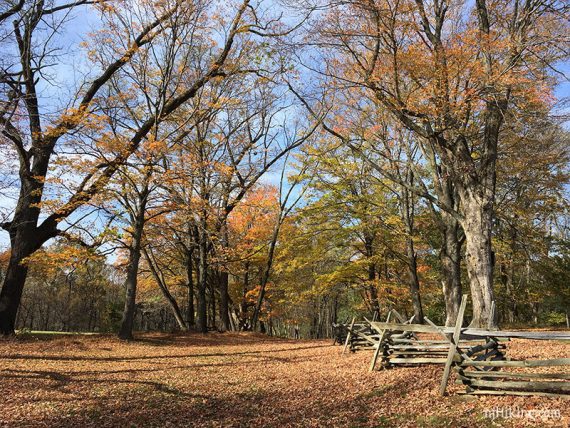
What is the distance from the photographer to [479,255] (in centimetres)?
1177

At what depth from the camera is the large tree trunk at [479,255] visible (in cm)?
1159

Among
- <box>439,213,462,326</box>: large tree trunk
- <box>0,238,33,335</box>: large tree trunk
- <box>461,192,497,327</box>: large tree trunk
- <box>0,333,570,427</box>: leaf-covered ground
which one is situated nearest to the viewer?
<box>0,333,570,427</box>: leaf-covered ground

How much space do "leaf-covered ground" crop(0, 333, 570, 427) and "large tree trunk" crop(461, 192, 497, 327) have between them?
1328 millimetres

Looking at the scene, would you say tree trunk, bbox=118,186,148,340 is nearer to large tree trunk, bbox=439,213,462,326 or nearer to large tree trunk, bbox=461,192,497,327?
large tree trunk, bbox=461,192,497,327

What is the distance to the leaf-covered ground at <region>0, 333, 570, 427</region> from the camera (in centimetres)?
626

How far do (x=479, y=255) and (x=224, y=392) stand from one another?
8.22m

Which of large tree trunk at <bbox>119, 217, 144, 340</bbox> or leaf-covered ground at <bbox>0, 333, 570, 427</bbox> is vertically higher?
large tree trunk at <bbox>119, 217, 144, 340</bbox>

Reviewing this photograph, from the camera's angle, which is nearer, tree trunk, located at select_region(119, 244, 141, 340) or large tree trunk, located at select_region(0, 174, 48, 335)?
large tree trunk, located at select_region(0, 174, 48, 335)

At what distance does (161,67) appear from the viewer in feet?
51.7

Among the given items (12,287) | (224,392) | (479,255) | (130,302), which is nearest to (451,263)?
(479,255)

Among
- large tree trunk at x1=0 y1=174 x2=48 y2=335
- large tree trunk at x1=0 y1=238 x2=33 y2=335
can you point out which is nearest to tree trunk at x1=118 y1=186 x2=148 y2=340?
large tree trunk at x1=0 y1=174 x2=48 y2=335

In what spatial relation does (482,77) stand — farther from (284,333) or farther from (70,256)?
(284,333)

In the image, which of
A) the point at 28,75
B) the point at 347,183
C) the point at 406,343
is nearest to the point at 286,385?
the point at 406,343

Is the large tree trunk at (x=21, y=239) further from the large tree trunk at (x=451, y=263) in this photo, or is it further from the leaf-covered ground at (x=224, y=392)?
the large tree trunk at (x=451, y=263)
